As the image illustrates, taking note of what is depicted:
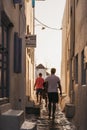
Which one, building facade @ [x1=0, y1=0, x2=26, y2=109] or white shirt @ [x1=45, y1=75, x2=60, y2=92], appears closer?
building facade @ [x1=0, y1=0, x2=26, y2=109]

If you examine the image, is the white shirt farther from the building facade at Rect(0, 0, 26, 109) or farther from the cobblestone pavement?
the building facade at Rect(0, 0, 26, 109)

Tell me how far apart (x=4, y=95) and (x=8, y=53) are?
115 cm

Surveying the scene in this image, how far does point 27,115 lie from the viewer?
64.0ft

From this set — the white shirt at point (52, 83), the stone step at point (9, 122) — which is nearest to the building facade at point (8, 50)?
the stone step at point (9, 122)

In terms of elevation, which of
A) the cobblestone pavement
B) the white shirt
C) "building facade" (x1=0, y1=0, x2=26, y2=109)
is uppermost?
"building facade" (x1=0, y1=0, x2=26, y2=109)

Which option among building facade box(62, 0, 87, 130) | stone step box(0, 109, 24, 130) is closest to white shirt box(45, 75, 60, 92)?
building facade box(62, 0, 87, 130)

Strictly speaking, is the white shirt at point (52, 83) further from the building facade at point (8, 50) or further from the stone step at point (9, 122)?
the stone step at point (9, 122)

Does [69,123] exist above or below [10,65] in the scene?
below

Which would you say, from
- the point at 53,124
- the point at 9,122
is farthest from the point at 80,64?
the point at 9,122

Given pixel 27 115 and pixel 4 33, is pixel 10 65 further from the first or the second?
pixel 27 115

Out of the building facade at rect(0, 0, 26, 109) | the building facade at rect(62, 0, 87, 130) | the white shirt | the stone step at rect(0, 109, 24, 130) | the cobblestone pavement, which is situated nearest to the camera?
the stone step at rect(0, 109, 24, 130)

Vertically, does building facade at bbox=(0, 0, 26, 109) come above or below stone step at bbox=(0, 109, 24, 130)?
above

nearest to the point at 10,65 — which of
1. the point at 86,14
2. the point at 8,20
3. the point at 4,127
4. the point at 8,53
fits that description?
the point at 8,53

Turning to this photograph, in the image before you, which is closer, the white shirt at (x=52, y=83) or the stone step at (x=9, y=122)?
the stone step at (x=9, y=122)
